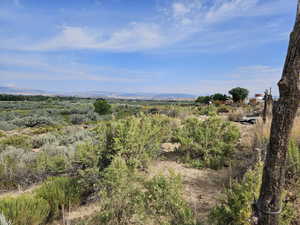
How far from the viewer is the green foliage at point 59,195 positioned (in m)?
3.11

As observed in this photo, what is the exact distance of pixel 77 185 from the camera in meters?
3.66

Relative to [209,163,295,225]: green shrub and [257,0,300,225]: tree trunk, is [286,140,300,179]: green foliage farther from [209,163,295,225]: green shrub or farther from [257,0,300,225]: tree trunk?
[257,0,300,225]: tree trunk

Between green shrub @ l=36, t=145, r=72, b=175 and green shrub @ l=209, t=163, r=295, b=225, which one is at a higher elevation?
green shrub @ l=209, t=163, r=295, b=225

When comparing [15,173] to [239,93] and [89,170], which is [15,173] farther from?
[239,93]

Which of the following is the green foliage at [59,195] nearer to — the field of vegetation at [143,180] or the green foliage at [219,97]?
the field of vegetation at [143,180]

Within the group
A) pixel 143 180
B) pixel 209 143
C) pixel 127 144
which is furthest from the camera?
pixel 209 143

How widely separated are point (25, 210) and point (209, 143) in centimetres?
429

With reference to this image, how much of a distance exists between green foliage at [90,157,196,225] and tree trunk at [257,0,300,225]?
107cm

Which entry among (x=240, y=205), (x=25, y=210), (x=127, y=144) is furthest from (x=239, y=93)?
(x=25, y=210)

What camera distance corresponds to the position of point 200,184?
394 cm

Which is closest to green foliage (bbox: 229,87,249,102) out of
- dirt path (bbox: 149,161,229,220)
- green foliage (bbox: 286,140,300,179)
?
dirt path (bbox: 149,161,229,220)

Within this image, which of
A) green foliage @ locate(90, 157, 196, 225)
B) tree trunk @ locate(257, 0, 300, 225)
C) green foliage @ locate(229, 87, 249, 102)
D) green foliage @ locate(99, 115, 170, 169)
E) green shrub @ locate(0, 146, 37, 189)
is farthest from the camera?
green foliage @ locate(229, 87, 249, 102)

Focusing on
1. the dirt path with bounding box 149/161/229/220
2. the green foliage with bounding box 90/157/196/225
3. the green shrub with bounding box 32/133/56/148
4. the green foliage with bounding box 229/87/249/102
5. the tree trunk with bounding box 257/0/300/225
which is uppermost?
the green foliage with bounding box 229/87/249/102

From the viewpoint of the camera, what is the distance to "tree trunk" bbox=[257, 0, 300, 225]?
1050mm
